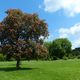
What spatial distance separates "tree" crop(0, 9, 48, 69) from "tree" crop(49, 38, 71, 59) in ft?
364

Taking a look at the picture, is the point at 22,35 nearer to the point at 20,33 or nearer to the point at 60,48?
the point at 20,33

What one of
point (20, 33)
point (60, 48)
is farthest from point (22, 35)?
point (60, 48)

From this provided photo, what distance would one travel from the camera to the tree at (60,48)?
160188 millimetres

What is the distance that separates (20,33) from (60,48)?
122 metres

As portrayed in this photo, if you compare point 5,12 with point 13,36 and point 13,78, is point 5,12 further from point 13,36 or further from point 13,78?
point 13,78

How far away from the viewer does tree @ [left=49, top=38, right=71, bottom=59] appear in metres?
160

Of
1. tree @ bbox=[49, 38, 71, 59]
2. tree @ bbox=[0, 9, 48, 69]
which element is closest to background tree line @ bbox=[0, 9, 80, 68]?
tree @ bbox=[0, 9, 48, 69]

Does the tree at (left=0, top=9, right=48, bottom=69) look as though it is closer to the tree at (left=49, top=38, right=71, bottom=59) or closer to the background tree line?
the background tree line

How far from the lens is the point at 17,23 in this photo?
146 ft

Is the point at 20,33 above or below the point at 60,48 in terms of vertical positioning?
below

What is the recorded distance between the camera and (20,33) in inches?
1768

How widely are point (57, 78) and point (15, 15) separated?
15858mm

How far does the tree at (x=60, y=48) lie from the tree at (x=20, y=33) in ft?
364

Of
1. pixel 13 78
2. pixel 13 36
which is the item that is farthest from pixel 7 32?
pixel 13 78
